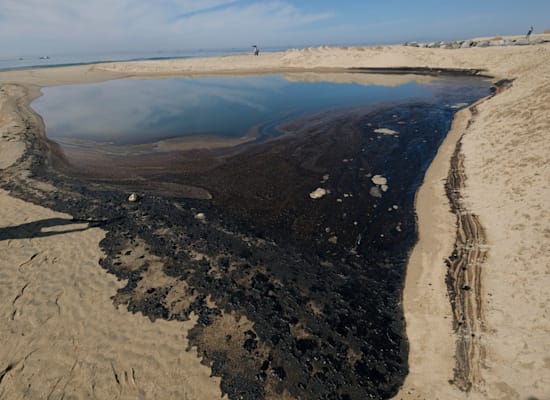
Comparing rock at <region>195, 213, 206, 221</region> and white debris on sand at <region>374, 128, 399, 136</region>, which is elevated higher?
white debris on sand at <region>374, 128, 399, 136</region>

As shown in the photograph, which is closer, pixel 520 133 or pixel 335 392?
pixel 335 392

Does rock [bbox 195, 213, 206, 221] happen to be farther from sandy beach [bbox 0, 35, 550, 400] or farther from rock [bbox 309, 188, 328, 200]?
rock [bbox 309, 188, 328, 200]

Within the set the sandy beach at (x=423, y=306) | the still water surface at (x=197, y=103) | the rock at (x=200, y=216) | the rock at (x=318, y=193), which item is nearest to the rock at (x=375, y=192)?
the sandy beach at (x=423, y=306)

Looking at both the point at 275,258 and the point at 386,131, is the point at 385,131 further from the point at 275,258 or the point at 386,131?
the point at 275,258

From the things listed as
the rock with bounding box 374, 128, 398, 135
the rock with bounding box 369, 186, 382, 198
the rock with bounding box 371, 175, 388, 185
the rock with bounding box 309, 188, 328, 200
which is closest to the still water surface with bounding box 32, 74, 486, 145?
the rock with bounding box 374, 128, 398, 135

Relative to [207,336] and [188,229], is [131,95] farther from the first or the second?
[207,336]

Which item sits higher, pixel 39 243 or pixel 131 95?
pixel 131 95

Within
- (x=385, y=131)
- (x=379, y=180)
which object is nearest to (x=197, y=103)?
(x=385, y=131)

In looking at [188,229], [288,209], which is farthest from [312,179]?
[188,229]
